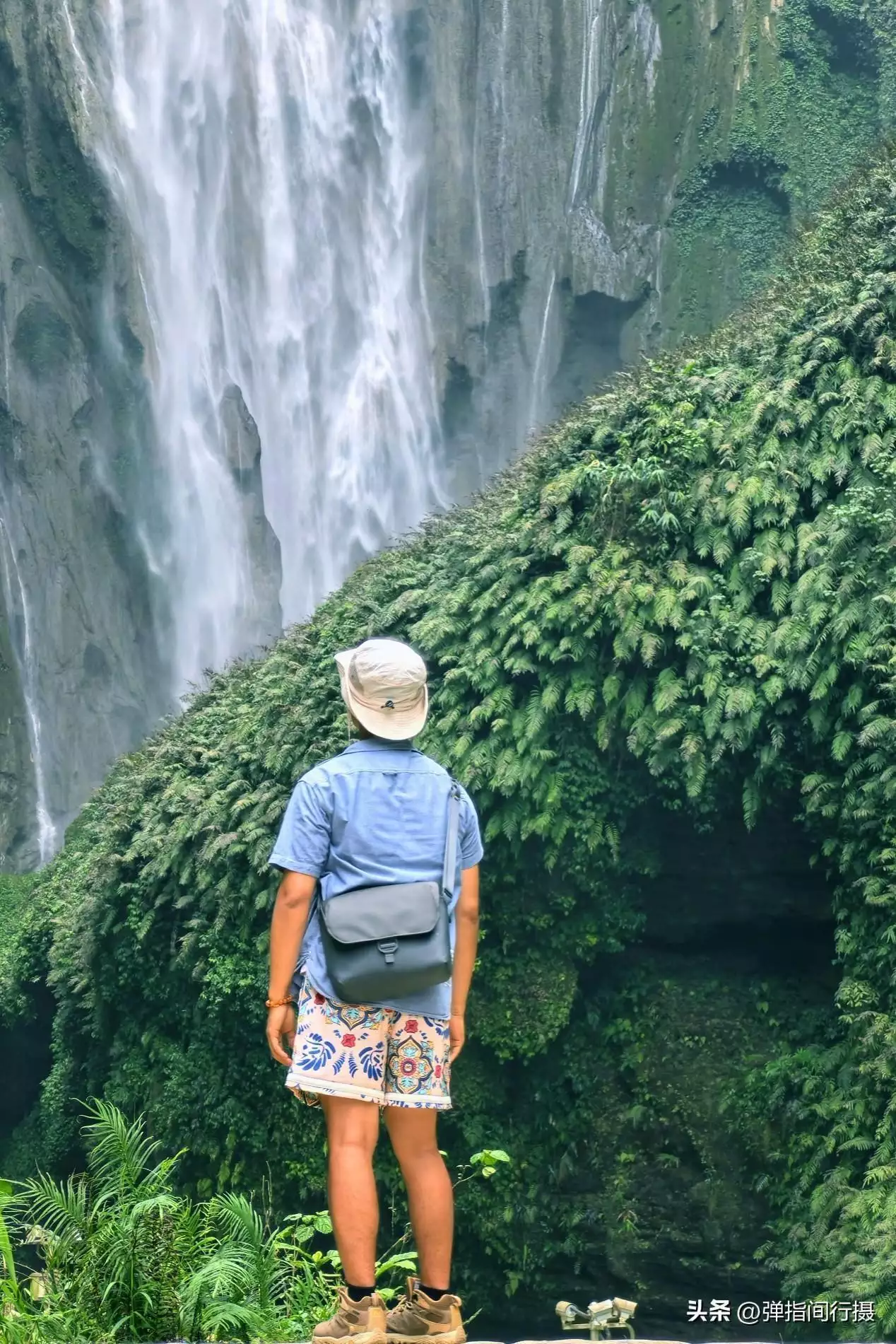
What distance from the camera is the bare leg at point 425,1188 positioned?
3.35m

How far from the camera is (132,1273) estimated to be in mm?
3564

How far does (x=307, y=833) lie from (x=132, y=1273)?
1272 millimetres

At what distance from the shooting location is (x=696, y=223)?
888 inches

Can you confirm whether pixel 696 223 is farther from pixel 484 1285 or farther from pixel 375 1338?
pixel 375 1338

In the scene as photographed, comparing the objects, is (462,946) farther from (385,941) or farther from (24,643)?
(24,643)

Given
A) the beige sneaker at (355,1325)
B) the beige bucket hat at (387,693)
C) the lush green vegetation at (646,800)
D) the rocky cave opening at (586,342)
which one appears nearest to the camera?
the beige sneaker at (355,1325)

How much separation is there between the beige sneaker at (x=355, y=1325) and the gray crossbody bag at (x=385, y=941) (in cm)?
70

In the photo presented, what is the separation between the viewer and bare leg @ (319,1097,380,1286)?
325 cm

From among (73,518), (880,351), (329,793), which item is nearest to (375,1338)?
(329,793)

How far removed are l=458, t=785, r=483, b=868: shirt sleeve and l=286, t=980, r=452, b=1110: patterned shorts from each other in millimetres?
424

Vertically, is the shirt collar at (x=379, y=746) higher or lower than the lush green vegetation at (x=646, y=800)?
higher

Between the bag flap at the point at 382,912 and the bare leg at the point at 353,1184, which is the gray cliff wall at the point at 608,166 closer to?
the bag flap at the point at 382,912

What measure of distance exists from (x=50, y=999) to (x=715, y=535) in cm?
895

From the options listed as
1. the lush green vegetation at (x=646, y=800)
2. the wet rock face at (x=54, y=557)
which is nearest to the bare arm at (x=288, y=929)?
the lush green vegetation at (x=646, y=800)
